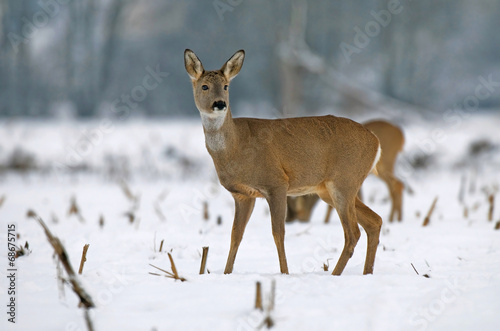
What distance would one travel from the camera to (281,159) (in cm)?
570

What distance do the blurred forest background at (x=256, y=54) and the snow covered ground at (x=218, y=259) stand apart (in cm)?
633

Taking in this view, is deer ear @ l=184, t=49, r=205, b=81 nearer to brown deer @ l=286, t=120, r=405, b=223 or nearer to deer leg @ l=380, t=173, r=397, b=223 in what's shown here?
brown deer @ l=286, t=120, r=405, b=223

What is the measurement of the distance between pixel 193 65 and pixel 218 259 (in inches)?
77.4

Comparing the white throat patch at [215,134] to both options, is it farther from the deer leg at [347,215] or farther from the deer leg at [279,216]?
the deer leg at [347,215]

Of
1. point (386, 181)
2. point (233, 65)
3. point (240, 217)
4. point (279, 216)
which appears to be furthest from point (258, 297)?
point (386, 181)

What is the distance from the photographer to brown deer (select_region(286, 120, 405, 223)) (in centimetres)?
897

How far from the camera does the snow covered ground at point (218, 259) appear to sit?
12.6 ft

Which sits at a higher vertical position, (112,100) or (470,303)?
(112,100)

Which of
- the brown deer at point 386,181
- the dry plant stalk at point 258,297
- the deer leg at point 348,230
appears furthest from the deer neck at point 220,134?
the brown deer at point 386,181

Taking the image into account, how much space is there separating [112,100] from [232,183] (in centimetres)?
1704

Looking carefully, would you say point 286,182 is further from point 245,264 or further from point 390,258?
point 390,258

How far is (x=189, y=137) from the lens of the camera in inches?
699

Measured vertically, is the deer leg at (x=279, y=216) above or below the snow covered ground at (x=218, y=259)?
above

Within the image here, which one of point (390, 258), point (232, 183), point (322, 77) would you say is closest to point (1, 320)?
point (232, 183)
